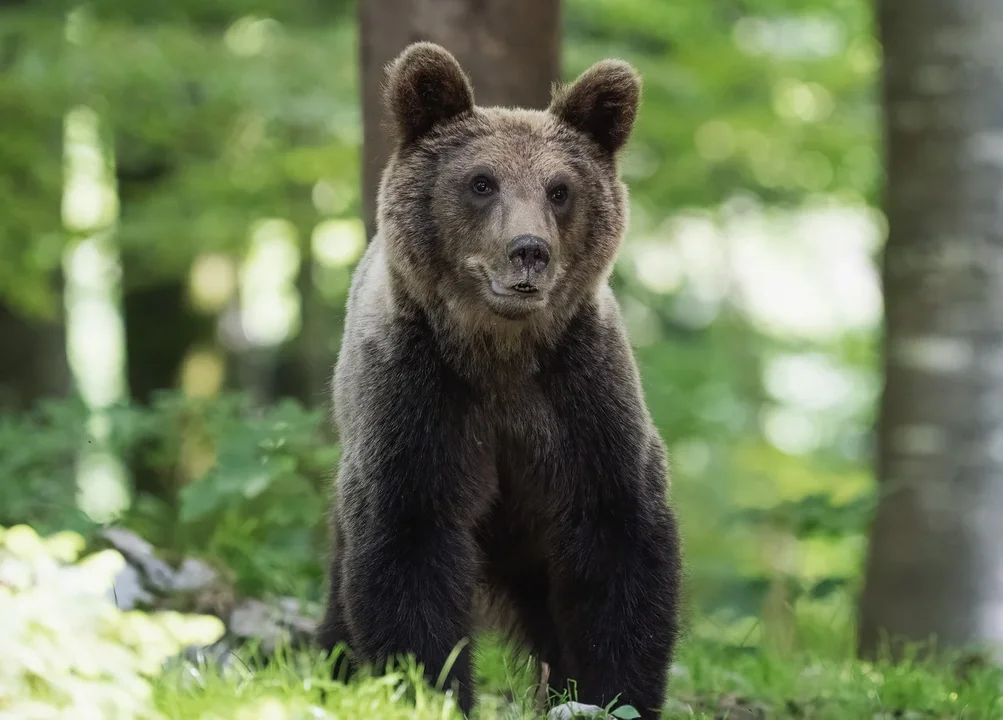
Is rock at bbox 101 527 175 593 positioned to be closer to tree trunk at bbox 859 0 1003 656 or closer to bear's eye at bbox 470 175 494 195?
bear's eye at bbox 470 175 494 195

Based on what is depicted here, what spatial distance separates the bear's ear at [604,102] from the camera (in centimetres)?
411

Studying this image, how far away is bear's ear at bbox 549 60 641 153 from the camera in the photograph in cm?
411

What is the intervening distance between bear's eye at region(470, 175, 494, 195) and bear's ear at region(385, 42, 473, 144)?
1.12 feet

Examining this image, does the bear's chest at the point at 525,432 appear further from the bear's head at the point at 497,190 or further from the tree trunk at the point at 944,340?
the tree trunk at the point at 944,340

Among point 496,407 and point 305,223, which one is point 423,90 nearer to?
point 496,407

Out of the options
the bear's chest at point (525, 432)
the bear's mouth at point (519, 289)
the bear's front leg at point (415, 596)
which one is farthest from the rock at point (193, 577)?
the bear's mouth at point (519, 289)

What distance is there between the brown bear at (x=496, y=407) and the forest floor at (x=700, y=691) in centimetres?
31

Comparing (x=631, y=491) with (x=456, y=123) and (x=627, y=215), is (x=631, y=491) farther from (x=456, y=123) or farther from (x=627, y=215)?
(x=456, y=123)

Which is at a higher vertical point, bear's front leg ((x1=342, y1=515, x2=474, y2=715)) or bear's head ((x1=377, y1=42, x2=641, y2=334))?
bear's head ((x1=377, y1=42, x2=641, y2=334))

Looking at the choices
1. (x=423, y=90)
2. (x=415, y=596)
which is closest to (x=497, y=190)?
(x=423, y=90)

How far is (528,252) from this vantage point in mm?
3656

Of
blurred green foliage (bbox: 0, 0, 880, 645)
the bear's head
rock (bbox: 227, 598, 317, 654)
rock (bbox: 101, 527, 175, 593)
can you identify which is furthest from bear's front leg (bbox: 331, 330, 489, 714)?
rock (bbox: 101, 527, 175, 593)

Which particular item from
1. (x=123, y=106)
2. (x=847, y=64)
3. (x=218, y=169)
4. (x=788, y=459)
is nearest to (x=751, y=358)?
(x=788, y=459)

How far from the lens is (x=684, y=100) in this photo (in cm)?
895
